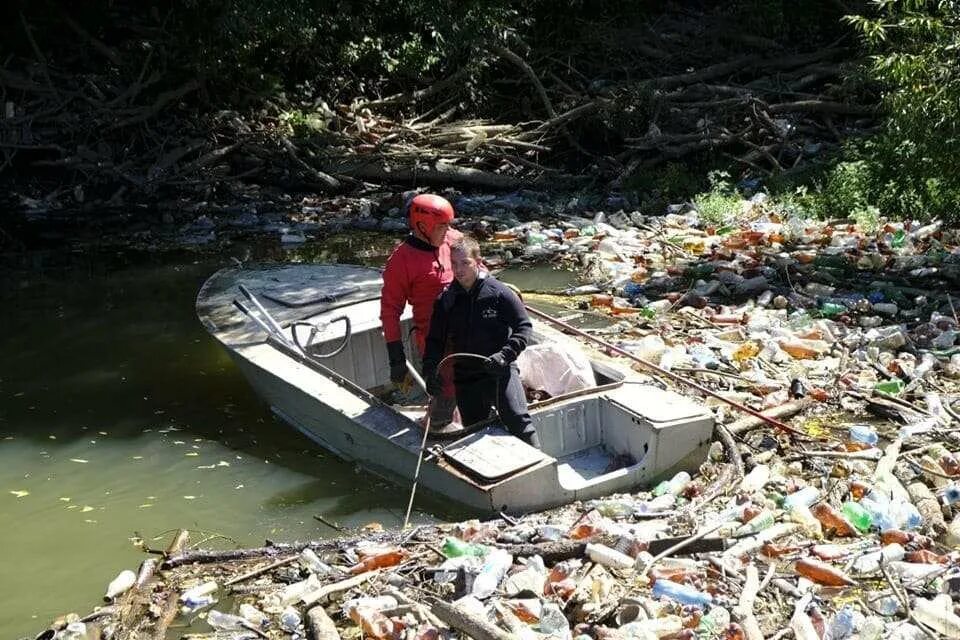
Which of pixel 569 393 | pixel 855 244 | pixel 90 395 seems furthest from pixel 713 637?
pixel 855 244

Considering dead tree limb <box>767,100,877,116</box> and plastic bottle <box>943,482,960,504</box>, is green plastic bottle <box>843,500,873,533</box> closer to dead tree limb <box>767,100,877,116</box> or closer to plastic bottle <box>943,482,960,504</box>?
plastic bottle <box>943,482,960,504</box>

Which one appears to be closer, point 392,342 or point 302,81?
point 392,342

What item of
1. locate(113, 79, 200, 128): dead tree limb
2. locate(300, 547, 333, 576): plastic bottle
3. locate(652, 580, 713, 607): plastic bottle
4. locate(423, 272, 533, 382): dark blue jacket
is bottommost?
locate(300, 547, 333, 576): plastic bottle

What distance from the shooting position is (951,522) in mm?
5875

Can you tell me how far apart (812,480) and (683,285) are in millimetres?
4377

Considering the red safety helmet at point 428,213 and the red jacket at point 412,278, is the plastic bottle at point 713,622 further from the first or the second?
the red safety helmet at point 428,213

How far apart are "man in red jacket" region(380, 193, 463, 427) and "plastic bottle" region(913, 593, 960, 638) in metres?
3.09

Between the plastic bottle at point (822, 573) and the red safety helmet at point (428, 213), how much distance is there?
3.04 meters

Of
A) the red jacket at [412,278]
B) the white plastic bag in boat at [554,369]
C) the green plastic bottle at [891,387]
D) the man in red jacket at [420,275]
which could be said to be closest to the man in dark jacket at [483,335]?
the man in red jacket at [420,275]

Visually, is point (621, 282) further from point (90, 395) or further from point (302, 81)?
point (302, 81)

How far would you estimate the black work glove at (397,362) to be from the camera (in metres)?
7.12

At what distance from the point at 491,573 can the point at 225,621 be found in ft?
4.45

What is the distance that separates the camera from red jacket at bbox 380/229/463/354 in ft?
23.7

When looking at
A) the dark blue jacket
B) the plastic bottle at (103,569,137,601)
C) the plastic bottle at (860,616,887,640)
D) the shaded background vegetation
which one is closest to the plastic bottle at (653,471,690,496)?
the dark blue jacket
